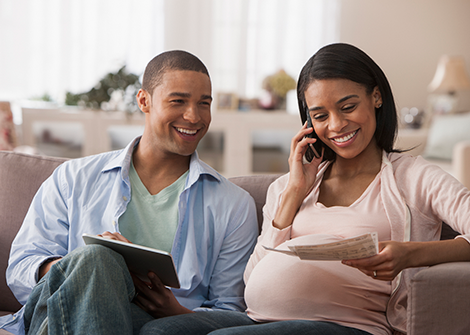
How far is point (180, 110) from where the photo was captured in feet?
4.81

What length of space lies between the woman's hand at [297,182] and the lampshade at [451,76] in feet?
12.1

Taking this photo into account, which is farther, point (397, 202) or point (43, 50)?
point (43, 50)

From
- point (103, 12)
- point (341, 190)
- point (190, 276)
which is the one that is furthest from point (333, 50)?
point (103, 12)

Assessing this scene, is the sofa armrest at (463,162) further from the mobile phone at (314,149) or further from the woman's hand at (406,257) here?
the woman's hand at (406,257)

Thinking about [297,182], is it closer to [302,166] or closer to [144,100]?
[302,166]

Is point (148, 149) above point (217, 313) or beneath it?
above

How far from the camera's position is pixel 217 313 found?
123 cm

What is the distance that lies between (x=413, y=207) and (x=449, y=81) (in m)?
3.84

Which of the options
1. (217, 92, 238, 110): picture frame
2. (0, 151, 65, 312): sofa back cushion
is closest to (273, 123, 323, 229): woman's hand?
(0, 151, 65, 312): sofa back cushion

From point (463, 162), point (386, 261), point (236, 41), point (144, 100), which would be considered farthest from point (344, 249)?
point (236, 41)

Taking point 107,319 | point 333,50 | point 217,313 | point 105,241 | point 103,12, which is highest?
point 103,12

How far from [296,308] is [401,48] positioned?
433 centimetres

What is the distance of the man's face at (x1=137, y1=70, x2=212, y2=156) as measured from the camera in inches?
57.5

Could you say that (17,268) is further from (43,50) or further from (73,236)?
(43,50)
